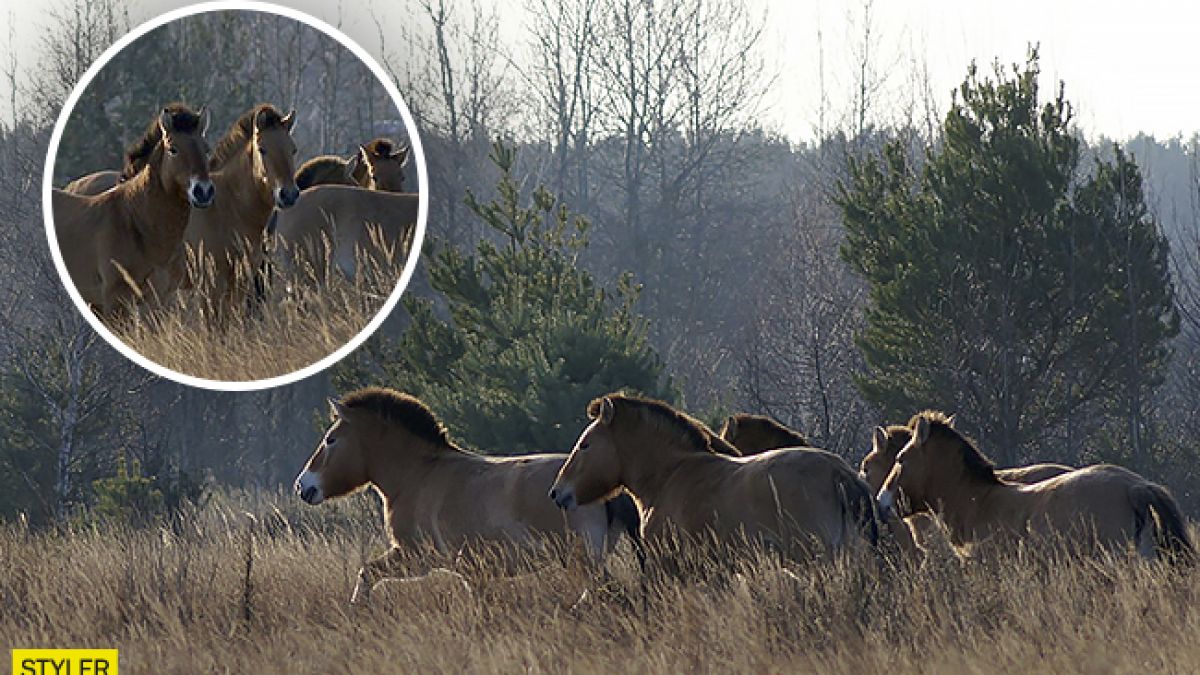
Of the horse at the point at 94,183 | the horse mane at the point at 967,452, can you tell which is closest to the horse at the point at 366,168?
the horse at the point at 94,183

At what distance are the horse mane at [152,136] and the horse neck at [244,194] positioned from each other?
0.23m

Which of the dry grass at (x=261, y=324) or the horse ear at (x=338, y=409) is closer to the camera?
the dry grass at (x=261, y=324)

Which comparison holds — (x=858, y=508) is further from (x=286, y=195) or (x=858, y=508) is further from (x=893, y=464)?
(x=286, y=195)

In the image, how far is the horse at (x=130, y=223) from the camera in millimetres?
6250

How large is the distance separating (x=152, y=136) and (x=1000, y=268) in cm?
2116

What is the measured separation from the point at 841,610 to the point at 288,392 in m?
33.0

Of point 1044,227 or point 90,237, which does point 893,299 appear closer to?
point 1044,227

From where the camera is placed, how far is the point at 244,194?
6.33 meters

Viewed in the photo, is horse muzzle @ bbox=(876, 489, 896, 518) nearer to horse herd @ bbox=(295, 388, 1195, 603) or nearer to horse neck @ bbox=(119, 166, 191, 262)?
horse herd @ bbox=(295, 388, 1195, 603)

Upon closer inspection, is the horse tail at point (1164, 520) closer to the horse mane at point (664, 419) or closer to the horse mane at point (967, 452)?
the horse mane at point (967, 452)

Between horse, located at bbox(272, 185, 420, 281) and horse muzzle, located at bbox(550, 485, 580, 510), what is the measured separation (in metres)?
4.04

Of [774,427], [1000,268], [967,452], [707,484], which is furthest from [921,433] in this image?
[1000,268]

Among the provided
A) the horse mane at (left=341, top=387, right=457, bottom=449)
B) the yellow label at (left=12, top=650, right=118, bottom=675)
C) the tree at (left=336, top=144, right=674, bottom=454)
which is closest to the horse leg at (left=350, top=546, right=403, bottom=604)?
the horse mane at (left=341, top=387, right=457, bottom=449)

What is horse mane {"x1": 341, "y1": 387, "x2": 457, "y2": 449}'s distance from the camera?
12789mm
